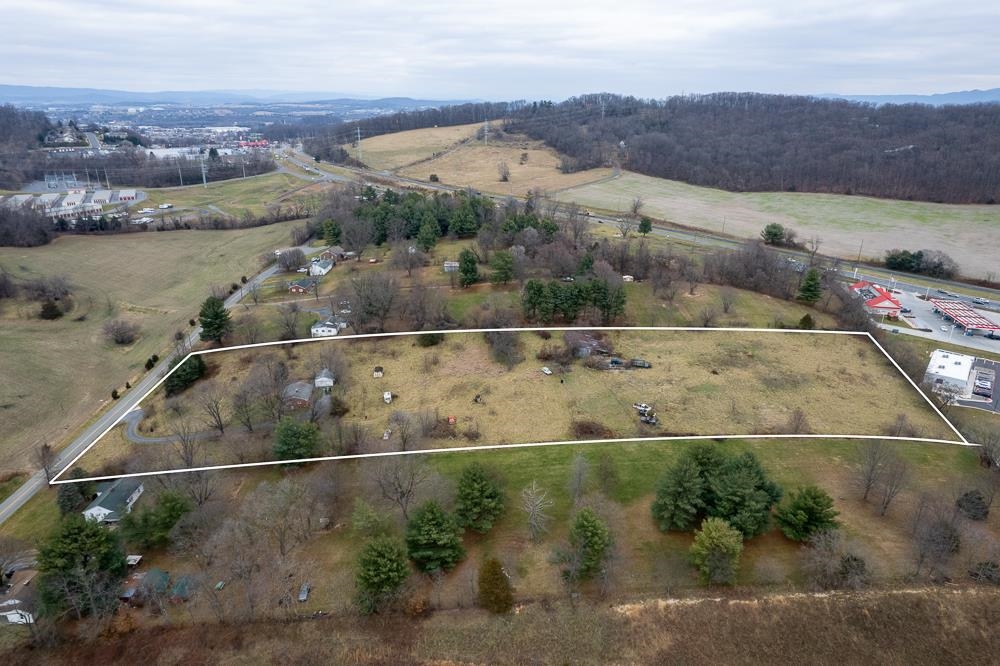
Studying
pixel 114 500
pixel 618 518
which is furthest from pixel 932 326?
pixel 114 500

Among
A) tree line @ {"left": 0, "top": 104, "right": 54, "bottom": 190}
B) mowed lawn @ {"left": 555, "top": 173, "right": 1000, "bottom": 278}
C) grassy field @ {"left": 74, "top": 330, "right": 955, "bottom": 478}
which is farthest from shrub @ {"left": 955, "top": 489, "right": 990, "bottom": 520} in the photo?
tree line @ {"left": 0, "top": 104, "right": 54, "bottom": 190}

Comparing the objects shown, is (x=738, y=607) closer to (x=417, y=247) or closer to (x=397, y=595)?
(x=397, y=595)

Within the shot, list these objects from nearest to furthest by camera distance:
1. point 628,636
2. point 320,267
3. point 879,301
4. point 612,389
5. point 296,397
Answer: point 628,636 < point 296,397 < point 612,389 < point 879,301 < point 320,267

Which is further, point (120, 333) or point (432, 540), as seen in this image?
point (120, 333)

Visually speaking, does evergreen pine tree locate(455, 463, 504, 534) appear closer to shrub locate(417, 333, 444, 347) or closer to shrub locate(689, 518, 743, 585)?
shrub locate(689, 518, 743, 585)

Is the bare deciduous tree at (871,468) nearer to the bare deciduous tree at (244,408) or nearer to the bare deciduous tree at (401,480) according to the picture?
the bare deciduous tree at (401,480)

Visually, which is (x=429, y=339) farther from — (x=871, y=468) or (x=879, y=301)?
(x=879, y=301)
